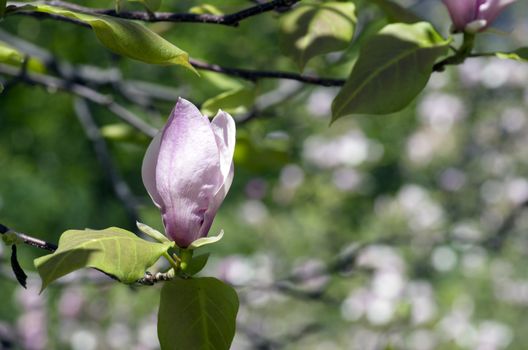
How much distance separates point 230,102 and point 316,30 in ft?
0.39

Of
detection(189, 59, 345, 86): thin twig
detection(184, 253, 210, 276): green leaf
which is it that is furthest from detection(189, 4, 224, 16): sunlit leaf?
detection(184, 253, 210, 276): green leaf

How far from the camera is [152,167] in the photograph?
1.84 ft

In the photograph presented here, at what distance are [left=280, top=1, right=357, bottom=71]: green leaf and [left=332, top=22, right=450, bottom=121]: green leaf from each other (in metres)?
0.10

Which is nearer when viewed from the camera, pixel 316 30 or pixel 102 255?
pixel 102 255

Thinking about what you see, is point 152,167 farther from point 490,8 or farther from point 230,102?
point 490,8

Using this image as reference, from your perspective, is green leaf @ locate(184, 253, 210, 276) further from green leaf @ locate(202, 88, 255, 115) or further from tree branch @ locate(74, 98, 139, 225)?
tree branch @ locate(74, 98, 139, 225)

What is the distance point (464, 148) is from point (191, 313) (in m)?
3.57

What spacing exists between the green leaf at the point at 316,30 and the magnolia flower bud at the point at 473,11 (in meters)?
0.10

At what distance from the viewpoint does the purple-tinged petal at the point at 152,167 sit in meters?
0.56

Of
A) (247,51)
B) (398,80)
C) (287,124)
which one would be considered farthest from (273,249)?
(398,80)

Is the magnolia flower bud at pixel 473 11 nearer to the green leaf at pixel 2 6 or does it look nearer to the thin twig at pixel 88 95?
the green leaf at pixel 2 6

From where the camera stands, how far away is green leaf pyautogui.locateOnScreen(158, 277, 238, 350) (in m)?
0.51

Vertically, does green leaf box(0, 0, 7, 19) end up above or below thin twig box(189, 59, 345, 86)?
above

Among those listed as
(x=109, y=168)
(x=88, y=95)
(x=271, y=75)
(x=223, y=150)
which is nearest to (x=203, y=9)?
(x=271, y=75)
